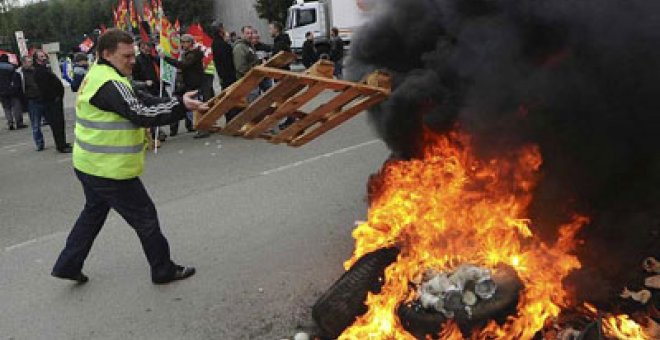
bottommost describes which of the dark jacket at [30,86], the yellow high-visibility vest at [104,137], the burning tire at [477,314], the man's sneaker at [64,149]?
the man's sneaker at [64,149]

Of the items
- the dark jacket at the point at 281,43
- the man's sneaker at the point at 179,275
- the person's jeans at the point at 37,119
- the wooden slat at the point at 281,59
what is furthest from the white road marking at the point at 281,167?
the dark jacket at the point at 281,43

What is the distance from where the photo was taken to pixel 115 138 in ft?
13.6

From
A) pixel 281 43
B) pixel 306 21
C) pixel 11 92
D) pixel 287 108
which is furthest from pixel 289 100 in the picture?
pixel 306 21

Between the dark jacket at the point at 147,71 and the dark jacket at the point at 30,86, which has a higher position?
the dark jacket at the point at 147,71

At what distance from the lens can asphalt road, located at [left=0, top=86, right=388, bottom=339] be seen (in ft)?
13.2

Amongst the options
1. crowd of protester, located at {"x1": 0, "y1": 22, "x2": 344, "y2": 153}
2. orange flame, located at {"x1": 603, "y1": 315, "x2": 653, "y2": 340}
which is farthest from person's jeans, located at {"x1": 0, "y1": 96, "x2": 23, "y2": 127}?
orange flame, located at {"x1": 603, "y1": 315, "x2": 653, "y2": 340}

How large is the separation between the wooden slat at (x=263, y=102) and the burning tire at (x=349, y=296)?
1.07 metres

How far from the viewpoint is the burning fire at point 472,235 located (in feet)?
10.6

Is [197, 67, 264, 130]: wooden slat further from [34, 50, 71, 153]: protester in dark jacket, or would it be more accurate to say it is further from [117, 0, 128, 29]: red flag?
[117, 0, 128, 29]: red flag

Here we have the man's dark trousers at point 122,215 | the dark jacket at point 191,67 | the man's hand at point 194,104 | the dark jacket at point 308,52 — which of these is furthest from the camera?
the dark jacket at point 308,52

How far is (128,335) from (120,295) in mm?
647

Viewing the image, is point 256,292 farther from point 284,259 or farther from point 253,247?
point 253,247

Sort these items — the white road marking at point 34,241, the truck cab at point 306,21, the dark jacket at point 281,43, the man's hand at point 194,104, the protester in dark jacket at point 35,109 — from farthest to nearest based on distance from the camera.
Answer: the truck cab at point 306,21, the dark jacket at point 281,43, the protester in dark jacket at point 35,109, the white road marking at point 34,241, the man's hand at point 194,104

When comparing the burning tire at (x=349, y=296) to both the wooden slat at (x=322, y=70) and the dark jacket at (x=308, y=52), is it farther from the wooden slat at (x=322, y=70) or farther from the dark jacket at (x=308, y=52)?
the dark jacket at (x=308, y=52)
